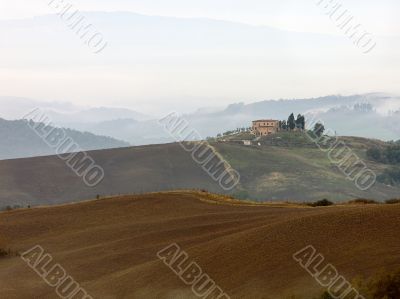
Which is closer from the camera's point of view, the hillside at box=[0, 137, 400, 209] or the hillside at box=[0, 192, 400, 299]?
the hillside at box=[0, 192, 400, 299]

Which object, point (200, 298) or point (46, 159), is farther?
point (46, 159)

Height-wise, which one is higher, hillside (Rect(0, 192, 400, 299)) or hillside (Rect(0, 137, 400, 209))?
hillside (Rect(0, 137, 400, 209))

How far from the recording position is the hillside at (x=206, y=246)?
111ft

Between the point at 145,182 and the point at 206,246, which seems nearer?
the point at 206,246

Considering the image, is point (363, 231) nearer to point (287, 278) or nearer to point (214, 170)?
point (287, 278)

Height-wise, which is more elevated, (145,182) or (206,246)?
(145,182)

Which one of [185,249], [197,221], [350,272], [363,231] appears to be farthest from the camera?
[197,221]

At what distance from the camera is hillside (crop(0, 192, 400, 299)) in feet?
111

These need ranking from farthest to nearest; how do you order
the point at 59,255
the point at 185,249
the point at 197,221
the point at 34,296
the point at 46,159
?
the point at 46,159 < the point at 197,221 < the point at 59,255 < the point at 185,249 < the point at 34,296

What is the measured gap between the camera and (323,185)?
194125 millimetres

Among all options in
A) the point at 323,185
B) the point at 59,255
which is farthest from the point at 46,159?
the point at 59,255

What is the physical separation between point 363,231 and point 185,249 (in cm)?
989

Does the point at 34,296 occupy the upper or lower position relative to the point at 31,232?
lower

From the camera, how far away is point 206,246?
41625mm
